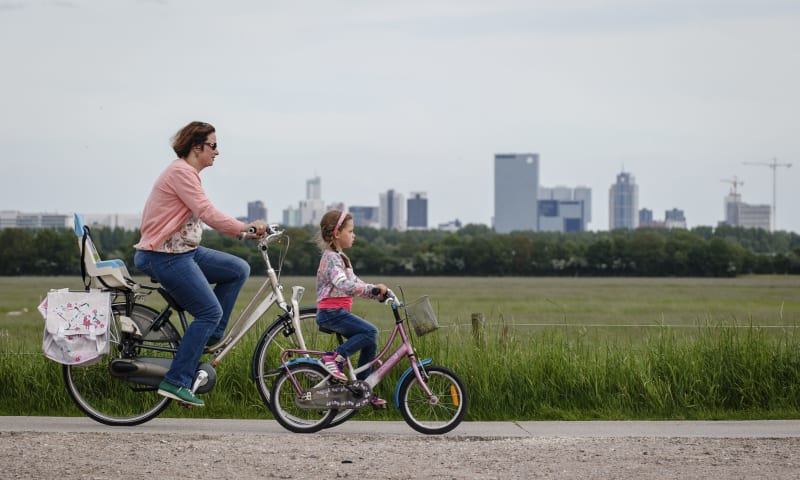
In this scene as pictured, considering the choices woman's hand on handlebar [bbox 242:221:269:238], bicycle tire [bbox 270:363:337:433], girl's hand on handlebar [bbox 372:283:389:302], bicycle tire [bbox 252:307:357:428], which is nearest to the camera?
girl's hand on handlebar [bbox 372:283:389:302]

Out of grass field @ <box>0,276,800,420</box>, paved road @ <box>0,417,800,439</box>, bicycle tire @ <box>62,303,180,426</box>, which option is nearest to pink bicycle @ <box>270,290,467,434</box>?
paved road @ <box>0,417,800,439</box>

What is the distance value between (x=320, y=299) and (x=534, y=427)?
1769mm

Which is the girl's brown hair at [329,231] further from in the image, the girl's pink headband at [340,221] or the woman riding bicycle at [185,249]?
the woman riding bicycle at [185,249]

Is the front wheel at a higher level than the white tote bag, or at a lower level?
lower

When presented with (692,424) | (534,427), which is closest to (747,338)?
(692,424)

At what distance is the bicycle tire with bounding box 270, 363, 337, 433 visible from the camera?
7.63m

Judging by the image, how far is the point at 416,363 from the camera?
7594mm

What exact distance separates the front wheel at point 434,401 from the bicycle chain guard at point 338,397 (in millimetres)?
251

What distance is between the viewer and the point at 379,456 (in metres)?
6.59

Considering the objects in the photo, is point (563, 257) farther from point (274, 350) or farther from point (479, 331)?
point (274, 350)

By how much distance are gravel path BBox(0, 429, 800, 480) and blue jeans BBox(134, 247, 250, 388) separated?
1.80 feet

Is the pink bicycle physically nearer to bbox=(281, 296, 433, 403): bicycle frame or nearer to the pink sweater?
bbox=(281, 296, 433, 403): bicycle frame

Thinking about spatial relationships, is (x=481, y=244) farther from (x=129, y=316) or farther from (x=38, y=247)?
(x=129, y=316)

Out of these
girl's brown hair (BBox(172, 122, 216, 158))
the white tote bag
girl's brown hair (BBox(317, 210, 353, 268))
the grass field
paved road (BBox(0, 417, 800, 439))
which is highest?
girl's brown hair (BBox(172, 122, 216, 158))
